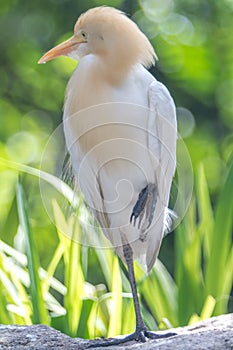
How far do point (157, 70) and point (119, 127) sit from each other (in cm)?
217

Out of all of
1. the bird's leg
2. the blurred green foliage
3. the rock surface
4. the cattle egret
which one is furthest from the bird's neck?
the blurred green foliage

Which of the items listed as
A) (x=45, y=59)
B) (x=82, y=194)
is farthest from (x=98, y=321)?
(x=45, y=59)

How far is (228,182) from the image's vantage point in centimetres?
244

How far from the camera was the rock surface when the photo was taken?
168 cm

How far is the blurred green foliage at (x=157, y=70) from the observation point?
418cm

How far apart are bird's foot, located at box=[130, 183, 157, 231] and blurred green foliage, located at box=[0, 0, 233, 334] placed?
6.28ft

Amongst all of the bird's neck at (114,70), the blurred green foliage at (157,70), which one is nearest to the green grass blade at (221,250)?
the bird's neck at (114,70)

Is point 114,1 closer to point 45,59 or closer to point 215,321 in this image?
point 45,59

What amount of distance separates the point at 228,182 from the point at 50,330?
776 millimetres

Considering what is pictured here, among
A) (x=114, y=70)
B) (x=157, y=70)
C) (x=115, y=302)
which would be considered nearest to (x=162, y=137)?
(x=114, y=70)

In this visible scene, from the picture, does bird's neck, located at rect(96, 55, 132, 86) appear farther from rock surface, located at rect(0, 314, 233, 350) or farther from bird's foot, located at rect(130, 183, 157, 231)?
rock surface, located at rect(0, 314, 233, 350)

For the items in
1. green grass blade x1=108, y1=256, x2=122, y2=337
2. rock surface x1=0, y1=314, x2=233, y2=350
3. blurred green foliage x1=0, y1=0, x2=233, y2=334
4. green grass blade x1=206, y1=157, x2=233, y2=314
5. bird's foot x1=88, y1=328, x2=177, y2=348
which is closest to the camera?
rock surface x1=0, y1=314, x2=233, y2=350

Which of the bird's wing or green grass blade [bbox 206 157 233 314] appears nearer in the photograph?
the bird's wing

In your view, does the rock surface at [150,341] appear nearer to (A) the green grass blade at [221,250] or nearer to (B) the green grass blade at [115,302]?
(B) the green grass blade at [115,302]
